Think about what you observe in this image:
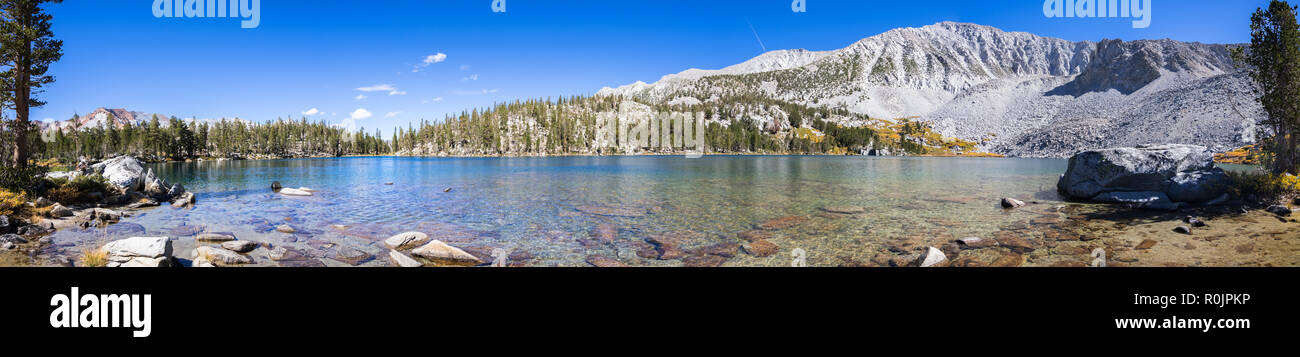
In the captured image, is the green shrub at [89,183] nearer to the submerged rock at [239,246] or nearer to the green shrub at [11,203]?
the green shrub at [11,203]

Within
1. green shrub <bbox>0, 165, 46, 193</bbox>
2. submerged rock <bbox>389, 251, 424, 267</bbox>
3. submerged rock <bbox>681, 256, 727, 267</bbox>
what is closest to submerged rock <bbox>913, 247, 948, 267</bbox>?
submerged rock <bbox>681, 256, 727, 267</bbox>

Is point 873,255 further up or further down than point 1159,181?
further down

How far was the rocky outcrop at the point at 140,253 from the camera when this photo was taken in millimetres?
11488

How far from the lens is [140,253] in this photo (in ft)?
38.7

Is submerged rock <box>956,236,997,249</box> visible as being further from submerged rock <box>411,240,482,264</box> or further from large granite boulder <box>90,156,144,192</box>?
large granite boulder <box>90,156,144,192</box>

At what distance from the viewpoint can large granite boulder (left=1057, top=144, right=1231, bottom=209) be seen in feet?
73.2

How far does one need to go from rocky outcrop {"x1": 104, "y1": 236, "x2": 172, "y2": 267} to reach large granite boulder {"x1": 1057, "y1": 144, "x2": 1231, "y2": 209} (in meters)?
37.3

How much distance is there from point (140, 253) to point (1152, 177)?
134 ft
